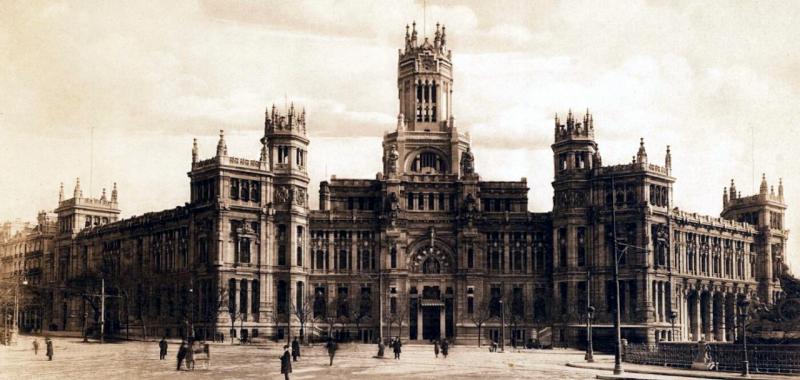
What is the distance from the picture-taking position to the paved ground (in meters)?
58.2

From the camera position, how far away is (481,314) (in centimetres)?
12362

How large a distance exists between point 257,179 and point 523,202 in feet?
124

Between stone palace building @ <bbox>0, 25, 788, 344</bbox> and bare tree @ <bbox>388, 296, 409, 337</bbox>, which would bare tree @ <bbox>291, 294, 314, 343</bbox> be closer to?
stone palace building @ <bbox>0, 25, 788, 344</bbox>

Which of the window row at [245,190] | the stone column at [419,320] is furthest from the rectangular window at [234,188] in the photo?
the stone column at [419,320]

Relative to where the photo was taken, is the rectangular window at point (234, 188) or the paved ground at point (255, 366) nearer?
the paved ground at point (255, 366)

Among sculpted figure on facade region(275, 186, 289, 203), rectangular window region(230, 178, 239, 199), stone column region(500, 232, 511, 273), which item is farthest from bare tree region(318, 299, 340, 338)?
stone column region(500, 232, 511, 273)

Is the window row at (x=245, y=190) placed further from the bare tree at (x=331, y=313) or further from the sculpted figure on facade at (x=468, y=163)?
the sculpted figure on facade at (x=468, y=163)

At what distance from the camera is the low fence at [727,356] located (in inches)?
2478

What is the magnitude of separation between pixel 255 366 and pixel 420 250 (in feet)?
211

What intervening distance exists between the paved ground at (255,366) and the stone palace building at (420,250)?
29788 millimetres

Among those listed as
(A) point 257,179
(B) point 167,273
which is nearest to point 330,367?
(A) point 257,179

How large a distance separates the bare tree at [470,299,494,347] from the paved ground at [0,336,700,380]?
124 feet

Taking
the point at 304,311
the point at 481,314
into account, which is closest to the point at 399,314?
the point at 481,314

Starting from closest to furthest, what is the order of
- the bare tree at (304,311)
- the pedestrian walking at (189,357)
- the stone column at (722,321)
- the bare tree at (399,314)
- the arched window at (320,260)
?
1. the pedestrian walking at (189,357)
2. the bare tree at (304,311)
3. the bare tree at (399,314)
4. the arched window at (320,260)
5. the stone column at (722,321)
